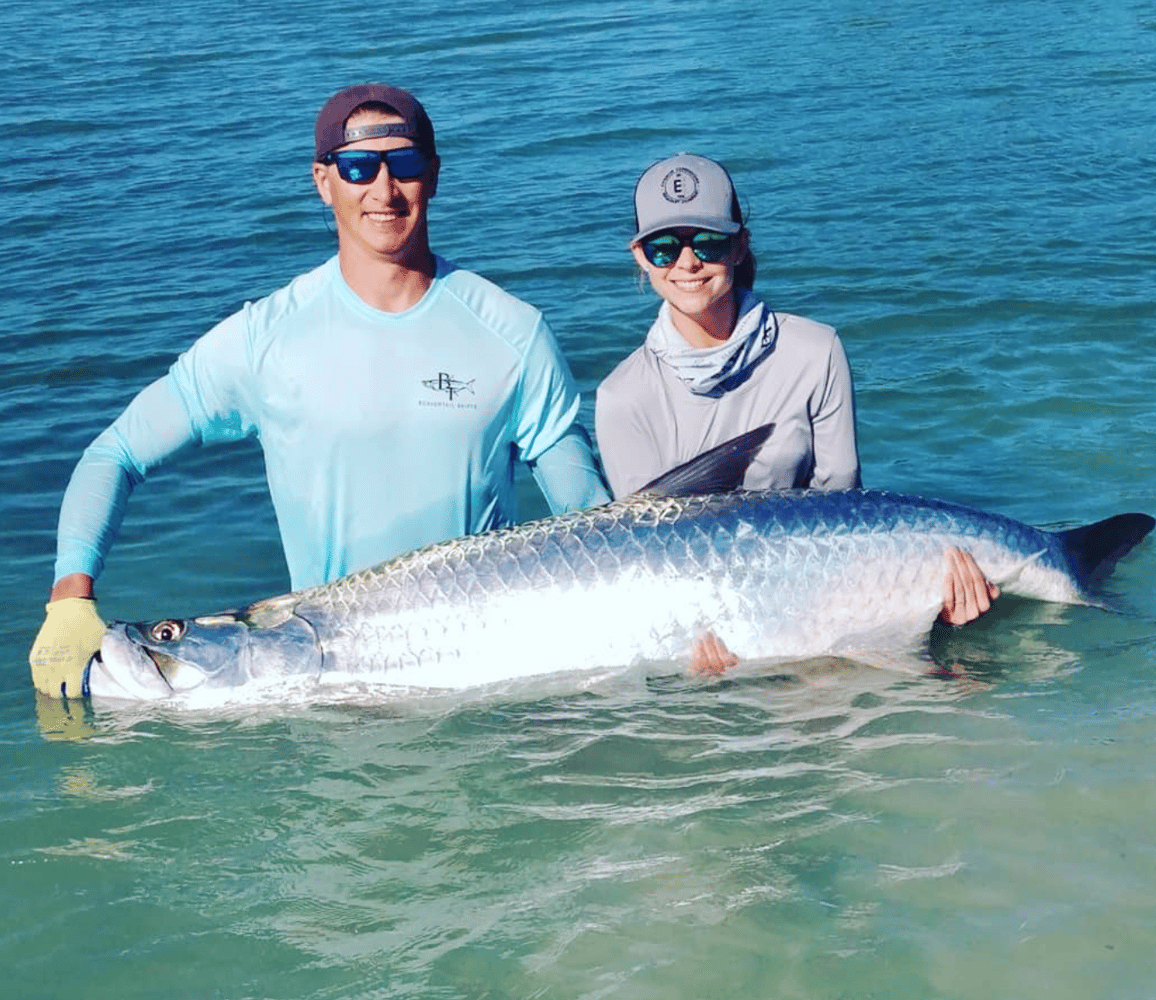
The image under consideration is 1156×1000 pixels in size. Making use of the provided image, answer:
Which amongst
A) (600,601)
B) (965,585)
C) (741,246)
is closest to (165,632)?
(600,601)

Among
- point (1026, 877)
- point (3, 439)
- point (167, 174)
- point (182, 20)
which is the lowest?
point (1026, 877)

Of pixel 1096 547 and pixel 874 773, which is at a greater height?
pixel 1096 547

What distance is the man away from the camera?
4105 mm

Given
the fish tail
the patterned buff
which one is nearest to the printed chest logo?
the patterned buff

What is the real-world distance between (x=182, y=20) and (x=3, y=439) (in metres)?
12.7

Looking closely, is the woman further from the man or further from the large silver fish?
the man

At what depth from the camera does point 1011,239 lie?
31.1 feet

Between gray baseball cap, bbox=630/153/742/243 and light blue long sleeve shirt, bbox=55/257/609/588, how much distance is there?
452 millimetres

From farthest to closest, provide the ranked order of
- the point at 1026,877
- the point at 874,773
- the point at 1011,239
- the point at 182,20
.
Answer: the point at 182,20
the point at 1011,239
the point at 874,773
the point at 1026,877

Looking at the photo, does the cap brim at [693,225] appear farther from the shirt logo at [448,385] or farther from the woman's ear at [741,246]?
the shirt logo at [448,385]

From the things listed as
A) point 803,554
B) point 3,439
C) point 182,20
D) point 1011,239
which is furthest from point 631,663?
point 182,20

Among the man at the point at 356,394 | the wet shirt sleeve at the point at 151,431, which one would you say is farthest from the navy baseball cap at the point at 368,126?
the wet shirt sleeve at the point at 151,431

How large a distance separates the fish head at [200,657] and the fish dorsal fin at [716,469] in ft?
3.69

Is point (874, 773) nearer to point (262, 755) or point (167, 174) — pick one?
point (262, 755)
